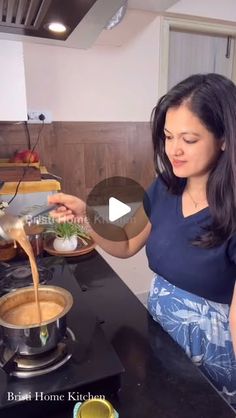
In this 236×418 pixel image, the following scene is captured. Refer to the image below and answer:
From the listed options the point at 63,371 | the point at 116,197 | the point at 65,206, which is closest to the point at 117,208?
the point at 116,197

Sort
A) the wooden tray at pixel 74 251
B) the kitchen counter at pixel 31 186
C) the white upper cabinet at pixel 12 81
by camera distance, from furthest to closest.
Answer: the kitchen counter at pixel 31 186
the white upper cabinet at pixel 12 81
the wooden tray at pixel 74 251

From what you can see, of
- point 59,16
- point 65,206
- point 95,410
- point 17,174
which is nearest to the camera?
point 95,410

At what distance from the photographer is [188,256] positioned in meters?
0.77

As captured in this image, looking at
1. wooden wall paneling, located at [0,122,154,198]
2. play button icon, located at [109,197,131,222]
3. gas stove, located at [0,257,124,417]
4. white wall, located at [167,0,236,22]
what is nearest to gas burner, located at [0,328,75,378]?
gas stove, located at [0,257,124,417]

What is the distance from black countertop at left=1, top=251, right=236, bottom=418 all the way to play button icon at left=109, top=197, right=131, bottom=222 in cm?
116

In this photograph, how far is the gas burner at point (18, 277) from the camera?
75 centimetres

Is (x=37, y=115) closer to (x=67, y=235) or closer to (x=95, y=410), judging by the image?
(x=67, y=235)

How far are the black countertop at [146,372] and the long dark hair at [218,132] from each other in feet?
0.81

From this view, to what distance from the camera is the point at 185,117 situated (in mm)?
741

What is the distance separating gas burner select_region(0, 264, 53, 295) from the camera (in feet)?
2.47

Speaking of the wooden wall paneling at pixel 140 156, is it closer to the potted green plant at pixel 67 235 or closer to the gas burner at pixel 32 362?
the potted green plant at pixel 67 235

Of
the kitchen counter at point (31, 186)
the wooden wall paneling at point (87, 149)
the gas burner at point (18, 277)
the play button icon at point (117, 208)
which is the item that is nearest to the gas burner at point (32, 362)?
the gas burner at point (18, 277)

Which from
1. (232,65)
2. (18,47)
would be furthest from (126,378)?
(232,65)

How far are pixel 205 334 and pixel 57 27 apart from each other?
0.85 m
